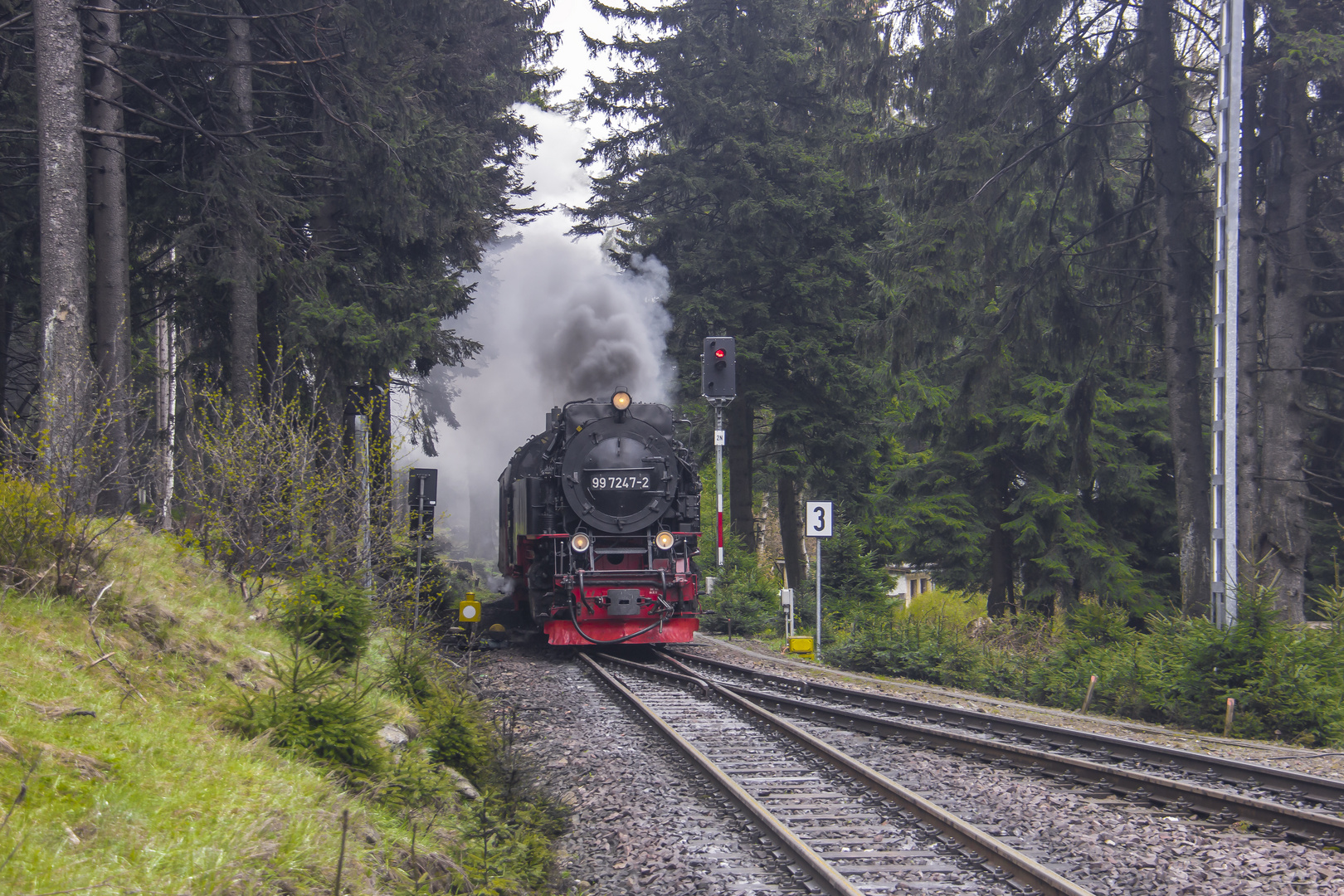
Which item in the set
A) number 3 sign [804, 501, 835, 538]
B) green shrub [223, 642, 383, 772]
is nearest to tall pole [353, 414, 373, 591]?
green shrub [223, 642, 383, 772]

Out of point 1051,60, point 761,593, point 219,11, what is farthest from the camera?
point 761,593

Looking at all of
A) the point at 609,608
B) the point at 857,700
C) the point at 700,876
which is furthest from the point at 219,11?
the point at 700,876

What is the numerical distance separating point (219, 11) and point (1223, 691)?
1612cm

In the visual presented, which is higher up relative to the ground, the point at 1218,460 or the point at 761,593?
the point at 1218,460

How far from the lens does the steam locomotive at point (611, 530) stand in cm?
1502

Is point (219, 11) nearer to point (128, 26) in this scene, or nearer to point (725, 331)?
point (128, 26)

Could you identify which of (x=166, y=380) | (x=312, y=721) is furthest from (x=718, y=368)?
(x=166, y=380)

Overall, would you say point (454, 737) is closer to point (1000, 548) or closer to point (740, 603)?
point (740, 603)

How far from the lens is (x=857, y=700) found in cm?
1137

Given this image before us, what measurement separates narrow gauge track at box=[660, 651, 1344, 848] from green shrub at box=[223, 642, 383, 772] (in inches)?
198

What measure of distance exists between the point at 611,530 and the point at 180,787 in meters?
10.6

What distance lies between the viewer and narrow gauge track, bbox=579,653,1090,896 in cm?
545

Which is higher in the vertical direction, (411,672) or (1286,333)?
(1286,333)

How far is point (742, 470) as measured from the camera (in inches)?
1064
